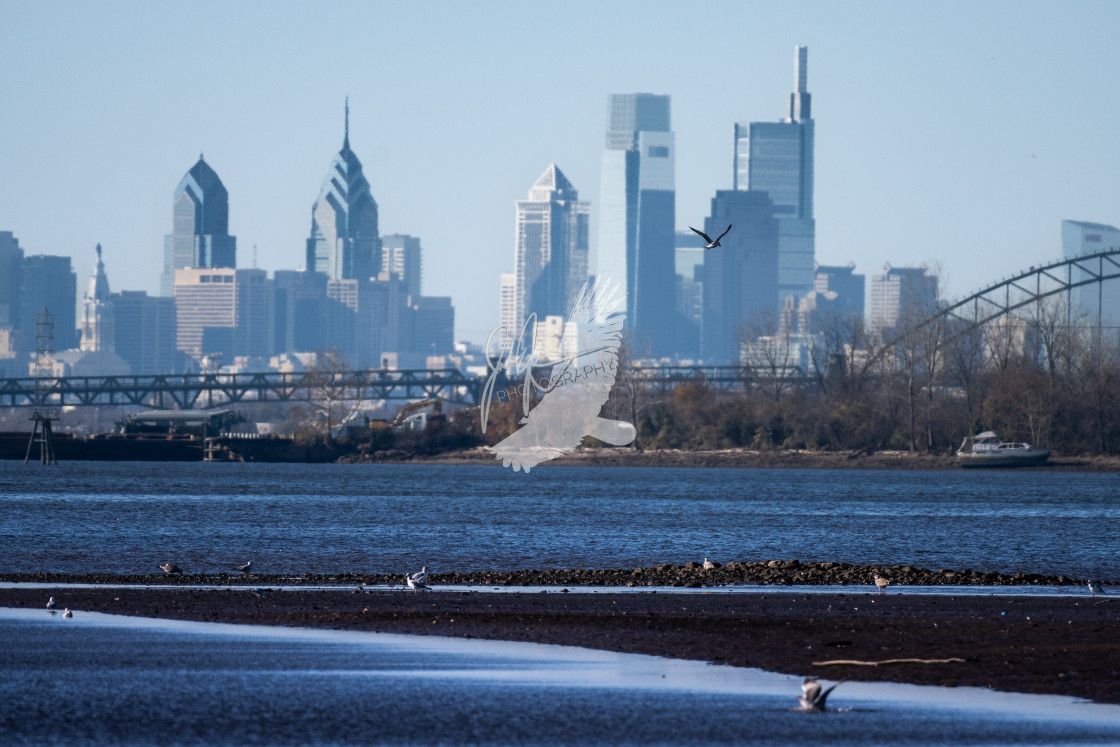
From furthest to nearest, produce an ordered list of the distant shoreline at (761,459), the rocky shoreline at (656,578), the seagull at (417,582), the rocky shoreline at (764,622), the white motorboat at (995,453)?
the distant shoreline at (761,459), the white motorboat at (995,453), the rocky shoreline at (656,578), the seagull at (417,582), the rocky shoreline at (764,622)

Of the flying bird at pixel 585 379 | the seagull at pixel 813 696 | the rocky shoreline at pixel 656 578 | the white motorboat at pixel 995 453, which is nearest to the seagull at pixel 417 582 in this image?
the rocky shoreline at pixel 656 578

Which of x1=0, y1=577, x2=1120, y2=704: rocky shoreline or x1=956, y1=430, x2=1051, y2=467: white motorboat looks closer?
x1=0, y1=577, x2=1120, y2=704: rocky shoreline

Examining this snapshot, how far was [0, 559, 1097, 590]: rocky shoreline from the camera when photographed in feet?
103

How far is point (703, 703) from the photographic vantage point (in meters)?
17.4

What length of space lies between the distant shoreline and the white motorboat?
683mm

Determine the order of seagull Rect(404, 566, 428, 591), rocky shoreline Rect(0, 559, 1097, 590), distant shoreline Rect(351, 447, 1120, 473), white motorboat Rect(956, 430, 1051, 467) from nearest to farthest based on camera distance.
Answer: seagull Rect(404, 566, 428, 591), rocky shoreline Rect(0, 559, 1097, 590), white motorboat Rect(956, 430, 1051, 467), distant shoreline Rect(351, 447, 1120, 473)

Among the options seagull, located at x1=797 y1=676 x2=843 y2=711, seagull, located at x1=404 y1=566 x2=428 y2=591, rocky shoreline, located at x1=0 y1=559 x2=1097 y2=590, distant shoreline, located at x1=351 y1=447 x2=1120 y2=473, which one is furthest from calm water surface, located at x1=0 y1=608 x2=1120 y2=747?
distant shoreline, located at x1=351 y1=447 x2=1120 y2=473

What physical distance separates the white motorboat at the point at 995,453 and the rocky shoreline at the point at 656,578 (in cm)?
8620

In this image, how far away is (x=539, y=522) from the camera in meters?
57.5

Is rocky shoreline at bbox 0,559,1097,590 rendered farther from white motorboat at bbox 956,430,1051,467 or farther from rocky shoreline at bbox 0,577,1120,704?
white motorboat at bbox 956,430,1051,467

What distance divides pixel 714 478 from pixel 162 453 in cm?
6552

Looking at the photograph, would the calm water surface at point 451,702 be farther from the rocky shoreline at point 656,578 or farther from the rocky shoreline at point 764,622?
the rocky shoreline at point 656,578

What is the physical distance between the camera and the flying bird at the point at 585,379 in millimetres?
33375

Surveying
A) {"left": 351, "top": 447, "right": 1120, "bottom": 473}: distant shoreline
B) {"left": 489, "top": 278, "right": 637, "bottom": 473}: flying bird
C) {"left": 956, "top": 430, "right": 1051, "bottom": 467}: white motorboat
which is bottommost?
{"left": 351, "top": 447, "right": 1120, "bottom": 473}: distant shoreline
